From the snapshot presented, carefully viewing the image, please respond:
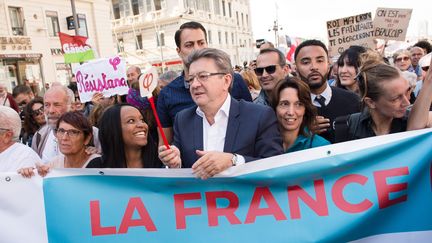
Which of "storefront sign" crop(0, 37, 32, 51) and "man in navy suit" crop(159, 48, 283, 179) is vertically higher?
"storefront sign" crop(0, 37, 32, 51)

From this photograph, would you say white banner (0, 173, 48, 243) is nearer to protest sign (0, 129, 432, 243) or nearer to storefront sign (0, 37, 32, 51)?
protest sign (0, 129, 432, 243)

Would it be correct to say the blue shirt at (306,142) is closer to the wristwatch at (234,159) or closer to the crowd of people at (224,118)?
the crowd of people at (224,118)

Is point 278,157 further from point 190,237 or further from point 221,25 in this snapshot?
point 221,25

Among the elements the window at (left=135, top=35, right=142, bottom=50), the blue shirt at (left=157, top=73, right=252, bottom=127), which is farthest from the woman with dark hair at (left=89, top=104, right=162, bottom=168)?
the window at (left=135, top=35, right=142, bottom=50)

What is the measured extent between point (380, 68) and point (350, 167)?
77 centimetres

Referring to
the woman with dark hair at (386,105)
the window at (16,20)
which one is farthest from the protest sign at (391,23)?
the window at (16,20)

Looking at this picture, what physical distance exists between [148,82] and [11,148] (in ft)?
5.59

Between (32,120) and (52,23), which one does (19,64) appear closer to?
(52,23)

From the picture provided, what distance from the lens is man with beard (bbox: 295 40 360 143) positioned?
329 cm

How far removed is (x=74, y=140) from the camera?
121 inches

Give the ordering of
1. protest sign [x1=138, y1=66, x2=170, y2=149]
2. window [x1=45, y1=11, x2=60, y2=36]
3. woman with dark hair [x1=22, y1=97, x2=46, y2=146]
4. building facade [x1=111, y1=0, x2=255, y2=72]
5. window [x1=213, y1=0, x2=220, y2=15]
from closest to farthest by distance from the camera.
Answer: protest sign [x1=138, y1=66, x2=170, y2=149] → woman with dark hair [x1=22, y1=97, x2=46, y2=146] → window [x1=45, y1=11, x2=60, y2=36] → building facade [x1=111, y1=0, x2=255, y2=72] → window [x1=213, y1=0, x2=220, y2=15]

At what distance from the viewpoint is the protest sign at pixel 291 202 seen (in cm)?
227

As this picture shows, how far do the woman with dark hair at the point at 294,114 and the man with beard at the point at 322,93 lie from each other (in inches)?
6.0

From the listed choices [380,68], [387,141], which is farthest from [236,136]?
[380,68]
